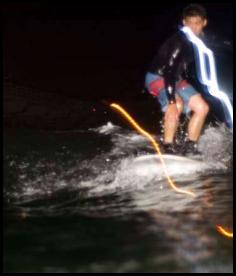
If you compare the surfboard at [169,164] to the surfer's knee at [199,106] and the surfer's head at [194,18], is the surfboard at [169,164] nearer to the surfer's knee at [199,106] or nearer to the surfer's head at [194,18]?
the surfer's knee at [199,106]

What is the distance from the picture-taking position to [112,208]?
5.90 metres

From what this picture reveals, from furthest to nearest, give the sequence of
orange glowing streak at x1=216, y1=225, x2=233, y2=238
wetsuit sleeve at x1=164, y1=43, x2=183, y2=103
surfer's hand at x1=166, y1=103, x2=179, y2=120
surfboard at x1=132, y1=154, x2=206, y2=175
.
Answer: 1. surfer's hand at x1=166, y1=103, x2=179, y2=120
2. wetsuit sleeve at x1=164, y1=43, x2=183, y2=103
3. surfboard at x1=132, y1=154, x2=206, y2=175
4. orange glowing streak at x1=216, y1=225, x2=233, y2=238

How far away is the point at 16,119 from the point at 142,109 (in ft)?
9.52

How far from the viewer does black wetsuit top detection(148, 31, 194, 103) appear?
7.54m

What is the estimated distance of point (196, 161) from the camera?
7.50 meters

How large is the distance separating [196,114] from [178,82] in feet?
1.64

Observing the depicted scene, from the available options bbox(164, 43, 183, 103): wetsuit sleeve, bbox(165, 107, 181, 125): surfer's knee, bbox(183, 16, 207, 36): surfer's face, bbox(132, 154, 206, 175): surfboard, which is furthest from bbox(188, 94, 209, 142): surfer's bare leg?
bbox(183, 16, 207, 36): surfer's face

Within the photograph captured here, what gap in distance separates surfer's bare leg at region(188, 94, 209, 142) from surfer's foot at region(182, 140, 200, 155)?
7cm

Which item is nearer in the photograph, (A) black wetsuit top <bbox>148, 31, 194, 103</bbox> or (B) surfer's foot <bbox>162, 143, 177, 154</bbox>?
(A) black wetsuit top <bbox>148, 31, 194, 103</bbox>

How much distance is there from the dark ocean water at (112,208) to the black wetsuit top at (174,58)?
103 cm

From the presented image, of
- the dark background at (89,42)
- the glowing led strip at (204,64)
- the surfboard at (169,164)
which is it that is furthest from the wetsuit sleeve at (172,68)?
the dark background at (89,42)

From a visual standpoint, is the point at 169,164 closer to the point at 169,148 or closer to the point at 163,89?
the point at 169,148

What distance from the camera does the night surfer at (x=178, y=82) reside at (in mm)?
7566

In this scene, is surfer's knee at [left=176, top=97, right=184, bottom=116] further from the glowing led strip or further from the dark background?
the dark background
